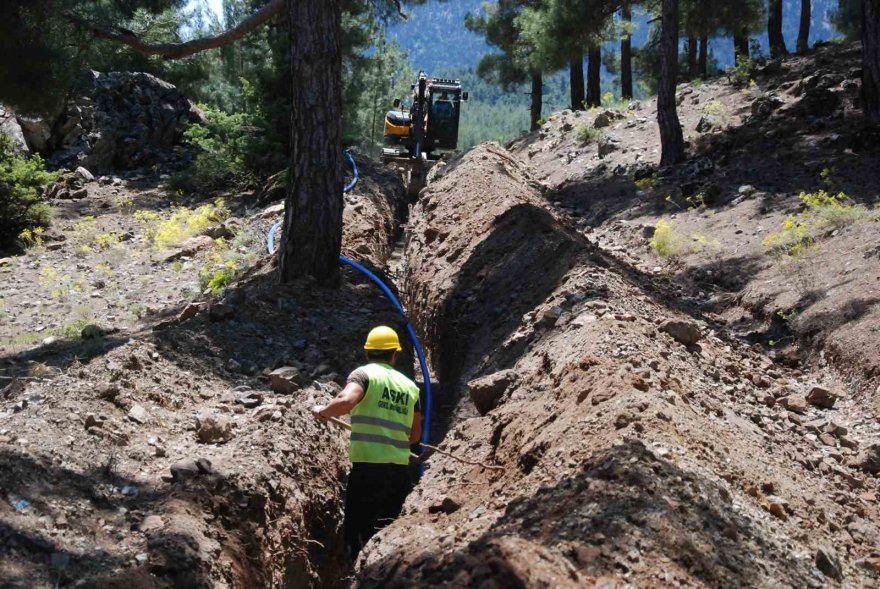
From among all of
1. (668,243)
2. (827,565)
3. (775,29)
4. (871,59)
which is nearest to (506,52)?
(775,29)

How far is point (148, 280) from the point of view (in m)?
11.7

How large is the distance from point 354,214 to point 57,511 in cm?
850

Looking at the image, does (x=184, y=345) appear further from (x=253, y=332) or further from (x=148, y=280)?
(x=148, y=280)

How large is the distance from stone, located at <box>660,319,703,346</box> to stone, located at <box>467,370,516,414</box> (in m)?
1.40

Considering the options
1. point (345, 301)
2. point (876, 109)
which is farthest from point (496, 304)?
point (876, 109)

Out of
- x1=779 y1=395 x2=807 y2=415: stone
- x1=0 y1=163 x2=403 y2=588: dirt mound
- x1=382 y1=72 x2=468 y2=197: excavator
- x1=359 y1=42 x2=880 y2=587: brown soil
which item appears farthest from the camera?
x1=382 y1=72 x2=468 y2=197: excavator

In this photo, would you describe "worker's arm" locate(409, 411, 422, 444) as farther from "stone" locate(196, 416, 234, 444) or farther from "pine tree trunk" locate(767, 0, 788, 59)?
"pine tree trunk" locate(767, 0, 788, 59)

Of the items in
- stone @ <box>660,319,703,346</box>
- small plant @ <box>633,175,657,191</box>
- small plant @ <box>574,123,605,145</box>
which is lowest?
stone @ <box>660,319,703,346</box>

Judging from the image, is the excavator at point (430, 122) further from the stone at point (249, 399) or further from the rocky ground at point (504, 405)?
→ the stone at point (249, 399)

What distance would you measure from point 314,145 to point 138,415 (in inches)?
147

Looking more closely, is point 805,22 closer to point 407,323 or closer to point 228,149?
point 228,149

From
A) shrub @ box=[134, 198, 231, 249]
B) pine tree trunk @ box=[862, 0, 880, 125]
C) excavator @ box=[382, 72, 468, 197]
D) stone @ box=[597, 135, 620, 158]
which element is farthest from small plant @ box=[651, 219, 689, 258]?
excavator @ box=[382, 72, 468, 197]

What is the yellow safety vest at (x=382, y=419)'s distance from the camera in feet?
18.2

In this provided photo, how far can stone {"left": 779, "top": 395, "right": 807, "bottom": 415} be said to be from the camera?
680 cm
